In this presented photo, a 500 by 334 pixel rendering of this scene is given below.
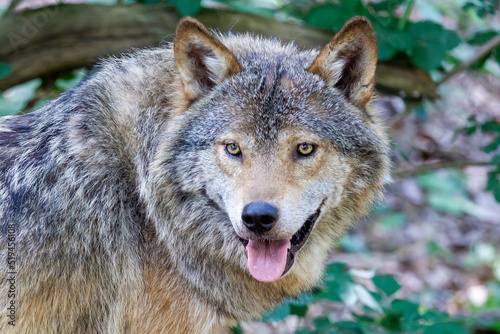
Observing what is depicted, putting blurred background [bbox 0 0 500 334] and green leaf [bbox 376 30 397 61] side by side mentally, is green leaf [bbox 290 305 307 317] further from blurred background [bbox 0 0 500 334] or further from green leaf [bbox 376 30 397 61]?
green leaf [bbox 376 30 397 61]

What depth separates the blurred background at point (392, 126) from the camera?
14.9ft

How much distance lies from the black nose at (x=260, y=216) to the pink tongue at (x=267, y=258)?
0.27m

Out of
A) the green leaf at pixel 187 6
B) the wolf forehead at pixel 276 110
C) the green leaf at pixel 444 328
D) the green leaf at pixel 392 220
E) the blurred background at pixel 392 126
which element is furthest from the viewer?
the green leaf at pixel 392 220

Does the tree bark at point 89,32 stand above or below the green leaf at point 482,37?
below

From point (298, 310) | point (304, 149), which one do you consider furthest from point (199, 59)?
point (298, 310)

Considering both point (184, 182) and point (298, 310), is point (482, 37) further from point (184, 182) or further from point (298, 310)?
point (184, 182)

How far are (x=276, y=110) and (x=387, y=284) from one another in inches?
65.2

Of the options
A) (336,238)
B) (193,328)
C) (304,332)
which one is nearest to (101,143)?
(193,328)

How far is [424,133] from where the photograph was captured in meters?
8.69

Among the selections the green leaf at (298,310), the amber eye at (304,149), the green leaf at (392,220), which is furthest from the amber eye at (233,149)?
the green leaf at (392,220)

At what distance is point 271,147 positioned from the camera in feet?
10.7

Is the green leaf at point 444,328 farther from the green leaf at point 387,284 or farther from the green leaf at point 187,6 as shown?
the green leaf at point 187,6

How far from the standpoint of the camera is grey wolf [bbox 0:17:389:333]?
10.7 ft

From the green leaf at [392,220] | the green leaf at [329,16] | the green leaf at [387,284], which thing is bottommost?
the green leaf at [392,220]
